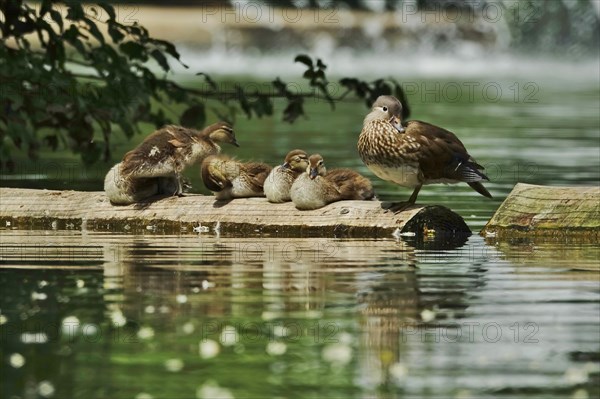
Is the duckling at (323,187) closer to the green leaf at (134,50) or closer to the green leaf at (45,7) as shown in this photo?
the green leaf at (134,50)

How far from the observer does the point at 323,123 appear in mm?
39375

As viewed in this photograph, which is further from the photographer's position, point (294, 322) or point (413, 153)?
point (413, 153)

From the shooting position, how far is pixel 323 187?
49.6ft

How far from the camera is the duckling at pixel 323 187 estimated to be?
1502 centimetres

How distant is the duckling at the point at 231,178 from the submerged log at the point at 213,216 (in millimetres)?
99

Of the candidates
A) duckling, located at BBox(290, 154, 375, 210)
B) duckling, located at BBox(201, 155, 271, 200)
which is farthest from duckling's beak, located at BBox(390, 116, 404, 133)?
duckling, located at BBox(201, 155, 271, 200)

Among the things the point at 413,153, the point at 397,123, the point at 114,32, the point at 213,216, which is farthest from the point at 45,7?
the point at 413,153

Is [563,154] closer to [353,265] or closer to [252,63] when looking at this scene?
[353,265]

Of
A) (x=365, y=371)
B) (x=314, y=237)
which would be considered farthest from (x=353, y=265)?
(x=365, y=371)

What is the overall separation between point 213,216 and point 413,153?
6.32ft

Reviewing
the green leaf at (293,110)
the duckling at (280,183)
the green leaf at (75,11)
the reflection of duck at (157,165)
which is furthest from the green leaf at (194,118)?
the duckling at (280,183)

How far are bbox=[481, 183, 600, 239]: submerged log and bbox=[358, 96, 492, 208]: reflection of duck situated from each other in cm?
41

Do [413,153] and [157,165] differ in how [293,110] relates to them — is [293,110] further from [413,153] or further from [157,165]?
[413,153]

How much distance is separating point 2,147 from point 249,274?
206 inches
